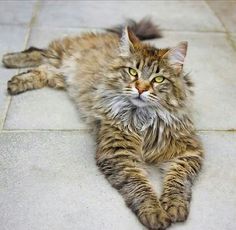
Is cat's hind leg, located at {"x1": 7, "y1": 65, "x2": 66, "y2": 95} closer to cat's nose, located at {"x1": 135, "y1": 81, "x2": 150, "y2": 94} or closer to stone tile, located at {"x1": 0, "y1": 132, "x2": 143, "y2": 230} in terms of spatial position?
stone tile, located at {"x1": 0, "y1": 132, "x2": 143, "y2": 230}

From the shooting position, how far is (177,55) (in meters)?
2.54

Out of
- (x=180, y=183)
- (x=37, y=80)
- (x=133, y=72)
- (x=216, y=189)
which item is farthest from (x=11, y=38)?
(x=216, y=189)

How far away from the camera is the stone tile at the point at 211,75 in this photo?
3209mm

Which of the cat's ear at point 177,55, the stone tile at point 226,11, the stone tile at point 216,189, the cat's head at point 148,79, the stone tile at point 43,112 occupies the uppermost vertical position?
the cat's ear at point 177,55

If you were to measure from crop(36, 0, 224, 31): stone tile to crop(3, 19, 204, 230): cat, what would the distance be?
66.5 inches

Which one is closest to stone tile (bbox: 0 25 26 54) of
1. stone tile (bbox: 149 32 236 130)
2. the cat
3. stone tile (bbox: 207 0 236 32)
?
the cat

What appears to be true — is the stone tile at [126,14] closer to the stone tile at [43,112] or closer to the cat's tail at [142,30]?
the cat's tail at [142,30]

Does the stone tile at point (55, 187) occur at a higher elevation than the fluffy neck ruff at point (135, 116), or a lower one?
lower

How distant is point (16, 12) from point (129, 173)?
2.92m

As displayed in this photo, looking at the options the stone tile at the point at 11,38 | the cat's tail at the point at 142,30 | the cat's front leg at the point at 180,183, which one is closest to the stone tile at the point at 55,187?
the cat's front leg at the point at 180,183

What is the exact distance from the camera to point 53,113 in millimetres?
3146

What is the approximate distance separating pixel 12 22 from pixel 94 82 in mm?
1873

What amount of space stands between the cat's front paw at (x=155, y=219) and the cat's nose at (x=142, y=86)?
2.31 ft

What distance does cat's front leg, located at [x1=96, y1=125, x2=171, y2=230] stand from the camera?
222 cm
